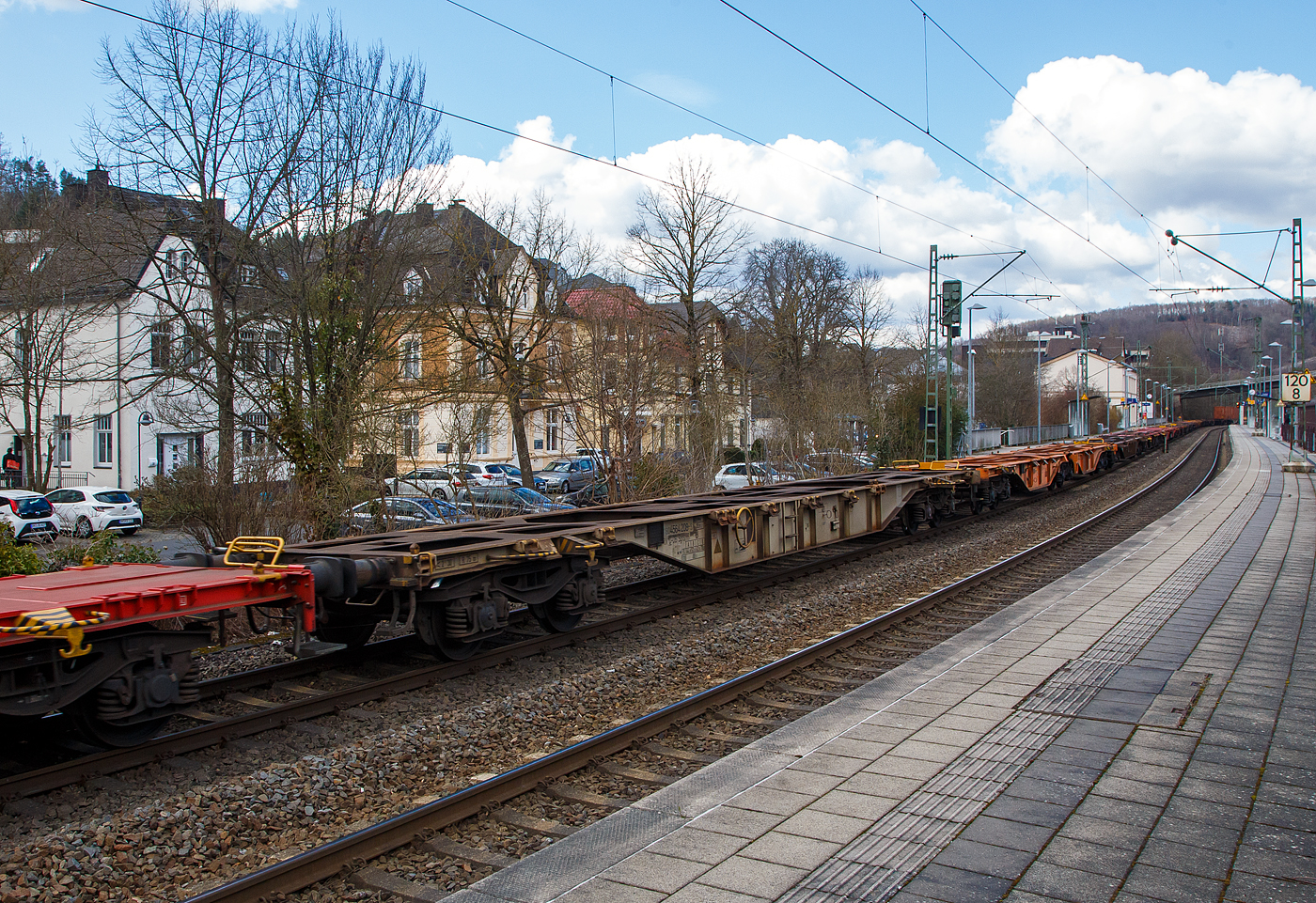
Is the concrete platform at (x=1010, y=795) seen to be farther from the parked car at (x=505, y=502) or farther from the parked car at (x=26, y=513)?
the parked car at (x=26, y=513)

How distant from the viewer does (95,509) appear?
24.3 metres

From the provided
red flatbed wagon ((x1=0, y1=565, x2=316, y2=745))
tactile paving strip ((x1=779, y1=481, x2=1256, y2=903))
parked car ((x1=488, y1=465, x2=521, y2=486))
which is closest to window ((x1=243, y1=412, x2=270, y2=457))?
parked car ((x1=488, y1=465, x2=521, y2=486))

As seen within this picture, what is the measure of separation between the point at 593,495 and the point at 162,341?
36.0 feet

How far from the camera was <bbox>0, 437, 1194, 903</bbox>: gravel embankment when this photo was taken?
4.37 m

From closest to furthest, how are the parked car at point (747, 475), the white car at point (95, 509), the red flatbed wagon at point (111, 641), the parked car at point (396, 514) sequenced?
the red flatbed wagon at point (111, 641)
the parked car at point (396, 514)
the white car at point (95, 509)
the parked car at point (747, 475)

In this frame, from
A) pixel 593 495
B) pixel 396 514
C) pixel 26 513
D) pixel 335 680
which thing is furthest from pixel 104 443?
pixel 335 680

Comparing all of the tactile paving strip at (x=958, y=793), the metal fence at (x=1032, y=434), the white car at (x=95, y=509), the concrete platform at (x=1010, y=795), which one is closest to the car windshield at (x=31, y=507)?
the white car at (x=95, y=509)

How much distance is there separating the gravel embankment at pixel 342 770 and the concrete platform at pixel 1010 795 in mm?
1199

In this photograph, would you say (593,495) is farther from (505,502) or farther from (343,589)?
(343,589)

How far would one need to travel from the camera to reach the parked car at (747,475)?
1032 inches

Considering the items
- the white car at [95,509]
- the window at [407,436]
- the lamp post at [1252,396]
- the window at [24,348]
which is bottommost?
the white car at [95,509]

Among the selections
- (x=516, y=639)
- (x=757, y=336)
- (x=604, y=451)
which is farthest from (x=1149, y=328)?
A: (x=516, y=639)

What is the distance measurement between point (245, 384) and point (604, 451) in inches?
316

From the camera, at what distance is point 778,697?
725cm
